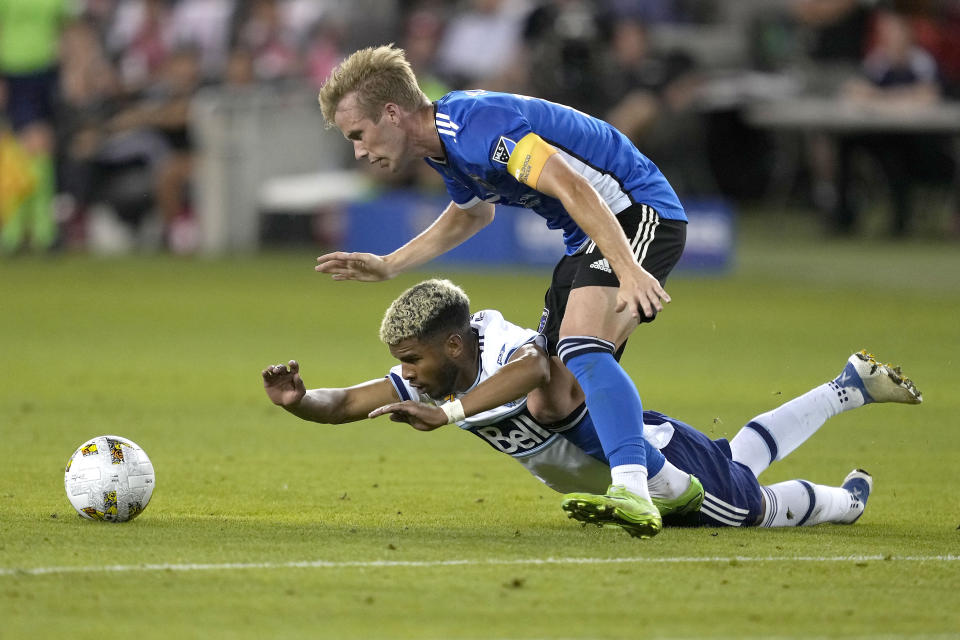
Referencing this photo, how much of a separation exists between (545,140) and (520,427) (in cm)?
109

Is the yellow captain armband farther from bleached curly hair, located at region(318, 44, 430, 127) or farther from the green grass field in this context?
the green grass field

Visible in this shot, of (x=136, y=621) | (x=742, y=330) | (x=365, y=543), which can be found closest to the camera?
(x=136, y=621)

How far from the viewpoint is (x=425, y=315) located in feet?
19.7

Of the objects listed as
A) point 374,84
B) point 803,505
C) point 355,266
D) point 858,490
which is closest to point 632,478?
point 803,505

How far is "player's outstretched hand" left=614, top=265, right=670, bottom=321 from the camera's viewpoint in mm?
5586

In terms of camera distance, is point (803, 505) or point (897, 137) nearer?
point (803, 505)

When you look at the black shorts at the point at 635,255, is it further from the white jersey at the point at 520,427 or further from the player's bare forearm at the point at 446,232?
the player's bare forearm at the point at 446,232

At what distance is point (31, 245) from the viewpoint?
865 inches

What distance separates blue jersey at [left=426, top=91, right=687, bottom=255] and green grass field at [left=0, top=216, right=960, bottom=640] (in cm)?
121

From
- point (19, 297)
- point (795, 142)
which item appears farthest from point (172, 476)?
point (795, 142)

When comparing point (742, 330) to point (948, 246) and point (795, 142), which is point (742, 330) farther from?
point (795, 142)

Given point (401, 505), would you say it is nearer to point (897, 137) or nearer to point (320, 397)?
point (320, 397)

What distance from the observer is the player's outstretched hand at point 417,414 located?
563 centimetres

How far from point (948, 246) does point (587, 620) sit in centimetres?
1781
